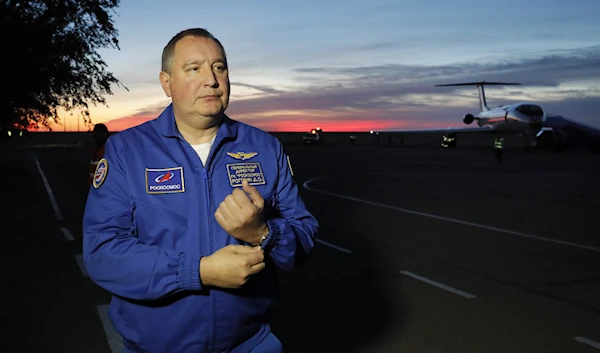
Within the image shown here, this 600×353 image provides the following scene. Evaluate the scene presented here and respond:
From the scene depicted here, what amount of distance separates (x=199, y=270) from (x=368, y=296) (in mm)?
5092

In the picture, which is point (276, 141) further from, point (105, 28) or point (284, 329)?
point (105, 28)

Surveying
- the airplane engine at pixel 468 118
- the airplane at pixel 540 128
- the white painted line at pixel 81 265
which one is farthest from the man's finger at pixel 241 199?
the airplane engine at pixel 468 118

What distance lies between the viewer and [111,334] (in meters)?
5.57

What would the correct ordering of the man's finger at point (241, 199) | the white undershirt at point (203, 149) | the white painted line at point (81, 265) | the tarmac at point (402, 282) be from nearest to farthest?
the man's finger at point (241, 199) → the white undershirt at point (203, 149) → the tarmac at point (402, 282) → the white painted line at point (81, 265)

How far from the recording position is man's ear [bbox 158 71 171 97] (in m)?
2.35

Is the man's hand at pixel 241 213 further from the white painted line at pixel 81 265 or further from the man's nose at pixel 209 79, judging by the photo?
the white painted line at pixel 81 265

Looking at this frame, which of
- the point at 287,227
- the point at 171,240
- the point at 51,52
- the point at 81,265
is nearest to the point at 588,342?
the point at 287,227

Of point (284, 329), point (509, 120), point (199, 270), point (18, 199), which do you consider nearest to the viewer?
point (199, 270)

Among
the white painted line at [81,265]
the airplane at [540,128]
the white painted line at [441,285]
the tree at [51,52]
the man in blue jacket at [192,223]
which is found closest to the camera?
the man in blue jacket at [192,223]

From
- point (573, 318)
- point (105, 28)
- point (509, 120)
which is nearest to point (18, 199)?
point (105, 28)

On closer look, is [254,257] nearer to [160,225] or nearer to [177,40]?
[160,225]

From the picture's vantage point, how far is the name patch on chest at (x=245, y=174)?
2.24m

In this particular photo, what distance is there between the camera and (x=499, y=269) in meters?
8.12

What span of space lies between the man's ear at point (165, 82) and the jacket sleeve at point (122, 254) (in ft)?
1.12
